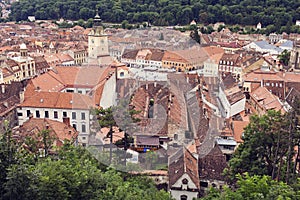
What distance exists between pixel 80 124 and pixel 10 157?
10743mm

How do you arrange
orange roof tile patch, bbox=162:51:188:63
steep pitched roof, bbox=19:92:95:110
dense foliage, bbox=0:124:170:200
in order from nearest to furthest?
dense foliage, bbox=0:124:170:200 → steep pitched roof, bbox=19:92:95:110 → orange roof tile patch, bbox=162:51:188:63

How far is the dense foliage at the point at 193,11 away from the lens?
77.1 meters

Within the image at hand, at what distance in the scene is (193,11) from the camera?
8219 cm

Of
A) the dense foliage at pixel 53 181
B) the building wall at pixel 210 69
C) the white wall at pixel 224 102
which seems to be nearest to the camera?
the dense foliage at pixel 53 181

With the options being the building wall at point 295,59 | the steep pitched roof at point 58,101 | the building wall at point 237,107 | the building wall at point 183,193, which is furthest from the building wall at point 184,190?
the building wall at point 295,59

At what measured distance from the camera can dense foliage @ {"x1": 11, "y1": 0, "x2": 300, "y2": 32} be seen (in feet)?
253

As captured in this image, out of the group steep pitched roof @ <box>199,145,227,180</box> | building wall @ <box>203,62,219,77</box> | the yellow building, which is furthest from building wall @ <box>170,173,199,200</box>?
building wall @ <box>203,62,219,77</box>

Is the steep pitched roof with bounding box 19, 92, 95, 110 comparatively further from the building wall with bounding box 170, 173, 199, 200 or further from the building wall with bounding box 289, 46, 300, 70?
the building wall with bounding box 289, 46, 300, 70

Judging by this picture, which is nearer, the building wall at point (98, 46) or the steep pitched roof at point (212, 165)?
the steep pitched roof at point (212, 165)

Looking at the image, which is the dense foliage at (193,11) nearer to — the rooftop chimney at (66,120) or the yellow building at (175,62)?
the yellow building at (175,62)

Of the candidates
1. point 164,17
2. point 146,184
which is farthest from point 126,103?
point 164,17

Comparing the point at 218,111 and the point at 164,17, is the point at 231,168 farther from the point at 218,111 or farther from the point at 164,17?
the point at 164,17

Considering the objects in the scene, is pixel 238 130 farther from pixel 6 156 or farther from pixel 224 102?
pixel 6 156

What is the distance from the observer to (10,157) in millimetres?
12266
